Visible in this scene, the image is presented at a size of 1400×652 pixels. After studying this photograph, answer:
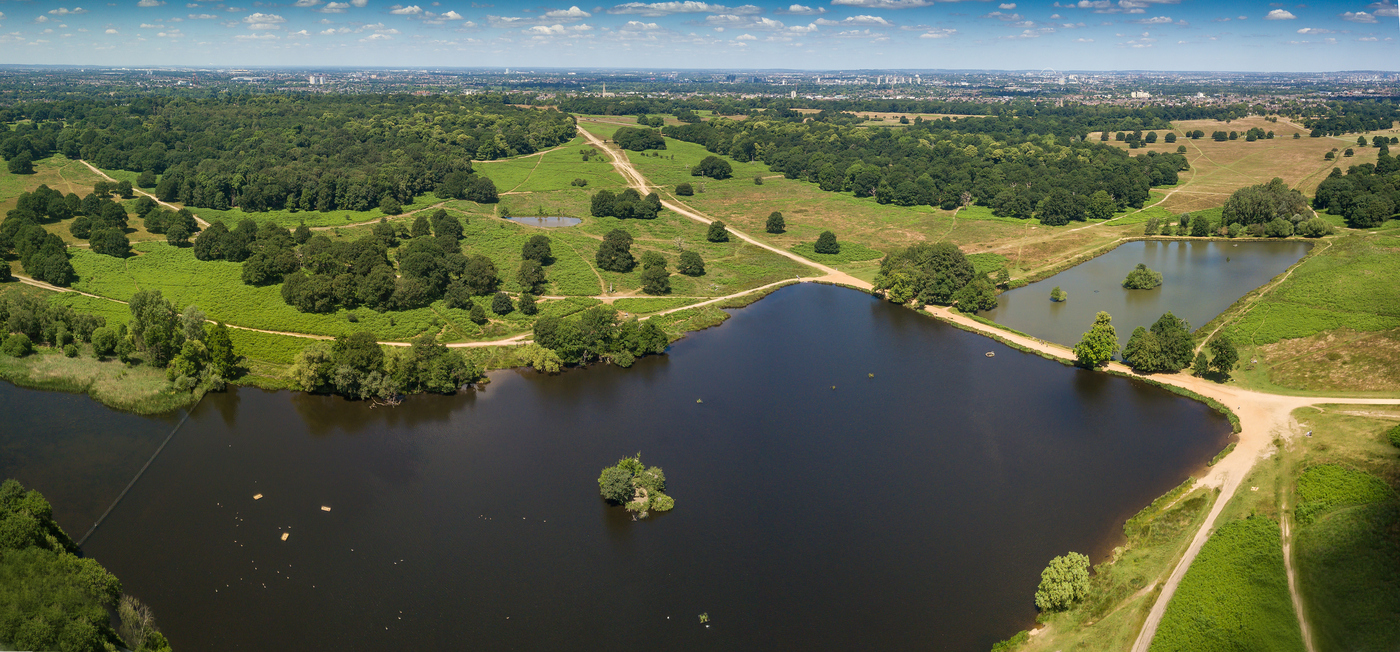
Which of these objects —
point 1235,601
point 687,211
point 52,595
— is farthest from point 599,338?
point 687,211

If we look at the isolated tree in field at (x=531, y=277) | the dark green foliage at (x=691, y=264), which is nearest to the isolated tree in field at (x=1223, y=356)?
the dark green foliage at (x=691, y=264)

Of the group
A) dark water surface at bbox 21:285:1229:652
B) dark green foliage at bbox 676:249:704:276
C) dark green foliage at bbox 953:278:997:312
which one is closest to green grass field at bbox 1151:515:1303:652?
dark water surface at bbox 21:285:1229:652

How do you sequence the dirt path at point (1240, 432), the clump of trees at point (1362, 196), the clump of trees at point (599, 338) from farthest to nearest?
the clump of trees at point (1362, 196) < the clump of trees at point (599, 338) < the dirt path at point (1240, 432)

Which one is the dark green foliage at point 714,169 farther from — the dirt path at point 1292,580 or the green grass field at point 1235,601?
the green grass field at point 1235,601

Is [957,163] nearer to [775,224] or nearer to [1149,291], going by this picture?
[775,224]

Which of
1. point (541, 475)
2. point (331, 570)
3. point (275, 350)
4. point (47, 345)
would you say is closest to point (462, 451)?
point (541, 475)
